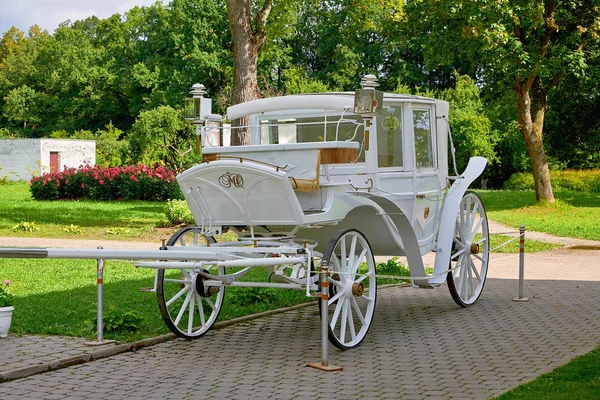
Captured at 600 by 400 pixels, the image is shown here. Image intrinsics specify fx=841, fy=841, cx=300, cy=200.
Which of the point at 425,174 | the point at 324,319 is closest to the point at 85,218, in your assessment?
the point at 425,174

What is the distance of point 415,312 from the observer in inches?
419

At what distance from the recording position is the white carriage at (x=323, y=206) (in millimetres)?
7922

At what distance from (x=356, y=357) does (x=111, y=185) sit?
25996 mm

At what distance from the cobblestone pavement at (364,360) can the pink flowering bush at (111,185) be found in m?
22.7

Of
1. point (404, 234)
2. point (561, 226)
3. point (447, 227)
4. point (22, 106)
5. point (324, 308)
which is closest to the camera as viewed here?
point (324, 308)

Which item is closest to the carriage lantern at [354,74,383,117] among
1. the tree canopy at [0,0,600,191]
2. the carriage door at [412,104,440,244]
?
the carriage door at [412,104,440,244]

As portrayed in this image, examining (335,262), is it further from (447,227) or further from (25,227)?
(25,227)

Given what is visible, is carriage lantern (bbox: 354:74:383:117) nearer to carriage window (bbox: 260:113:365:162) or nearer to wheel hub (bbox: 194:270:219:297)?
carriage window (bbox: 260:113:365:162)

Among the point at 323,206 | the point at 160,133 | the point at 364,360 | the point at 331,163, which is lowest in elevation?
the point at 364,360

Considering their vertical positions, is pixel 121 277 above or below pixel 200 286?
below

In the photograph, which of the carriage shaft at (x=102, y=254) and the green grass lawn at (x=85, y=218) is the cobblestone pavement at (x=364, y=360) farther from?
the green grass lawn at (x=85, y=218)

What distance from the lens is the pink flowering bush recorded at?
32.6 metres

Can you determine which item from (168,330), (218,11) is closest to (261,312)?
(168,330)

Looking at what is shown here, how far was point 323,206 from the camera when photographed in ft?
27.4
